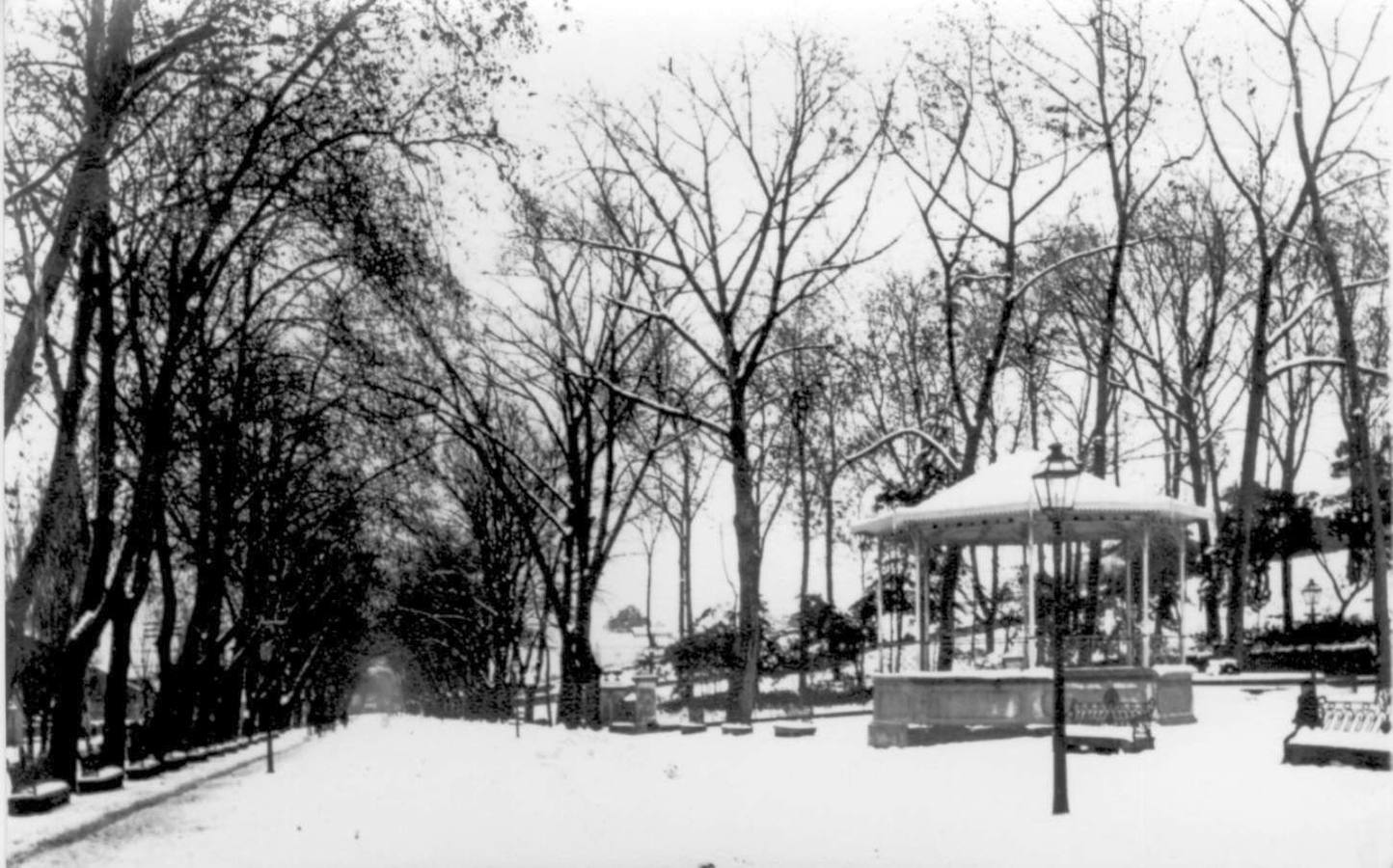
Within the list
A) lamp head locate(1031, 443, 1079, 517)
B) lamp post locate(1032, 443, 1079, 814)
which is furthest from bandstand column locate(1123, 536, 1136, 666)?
lamp head locate(1031, 443, 1079, 517)

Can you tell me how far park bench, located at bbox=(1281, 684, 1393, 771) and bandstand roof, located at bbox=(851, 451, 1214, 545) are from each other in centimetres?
470

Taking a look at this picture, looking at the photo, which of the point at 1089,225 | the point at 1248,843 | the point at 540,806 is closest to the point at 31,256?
the point at 540,806

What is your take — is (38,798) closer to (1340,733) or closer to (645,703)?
(1340,733)

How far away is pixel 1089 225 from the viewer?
3303cm

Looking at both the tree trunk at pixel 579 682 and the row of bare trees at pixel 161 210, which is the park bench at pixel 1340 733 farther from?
the tree trunk at pixel 579 682

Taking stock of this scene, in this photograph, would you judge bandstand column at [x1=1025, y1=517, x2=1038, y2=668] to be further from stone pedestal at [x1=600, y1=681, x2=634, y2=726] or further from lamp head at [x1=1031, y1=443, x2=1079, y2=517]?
stone pedestal at [x1=600, y1=681, x2=634, y2=726]

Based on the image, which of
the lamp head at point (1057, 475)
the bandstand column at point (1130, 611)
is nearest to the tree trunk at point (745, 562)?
the bandstand column at point (1130, 611)

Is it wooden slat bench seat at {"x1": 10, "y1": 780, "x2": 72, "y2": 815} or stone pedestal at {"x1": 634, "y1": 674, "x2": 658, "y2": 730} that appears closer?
wooden slat bench seat at {"x1": 10, "y1": 780, "x2": 72, "y2": 815}

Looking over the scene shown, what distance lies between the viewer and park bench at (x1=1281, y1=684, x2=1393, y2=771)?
48.2ft

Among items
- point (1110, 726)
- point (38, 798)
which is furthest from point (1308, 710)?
point (38, 798)

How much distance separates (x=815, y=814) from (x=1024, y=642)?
8.69 meters

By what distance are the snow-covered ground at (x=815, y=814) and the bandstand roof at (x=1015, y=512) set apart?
10.3ft

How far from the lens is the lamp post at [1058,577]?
13031 mm

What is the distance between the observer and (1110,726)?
19.0 m
